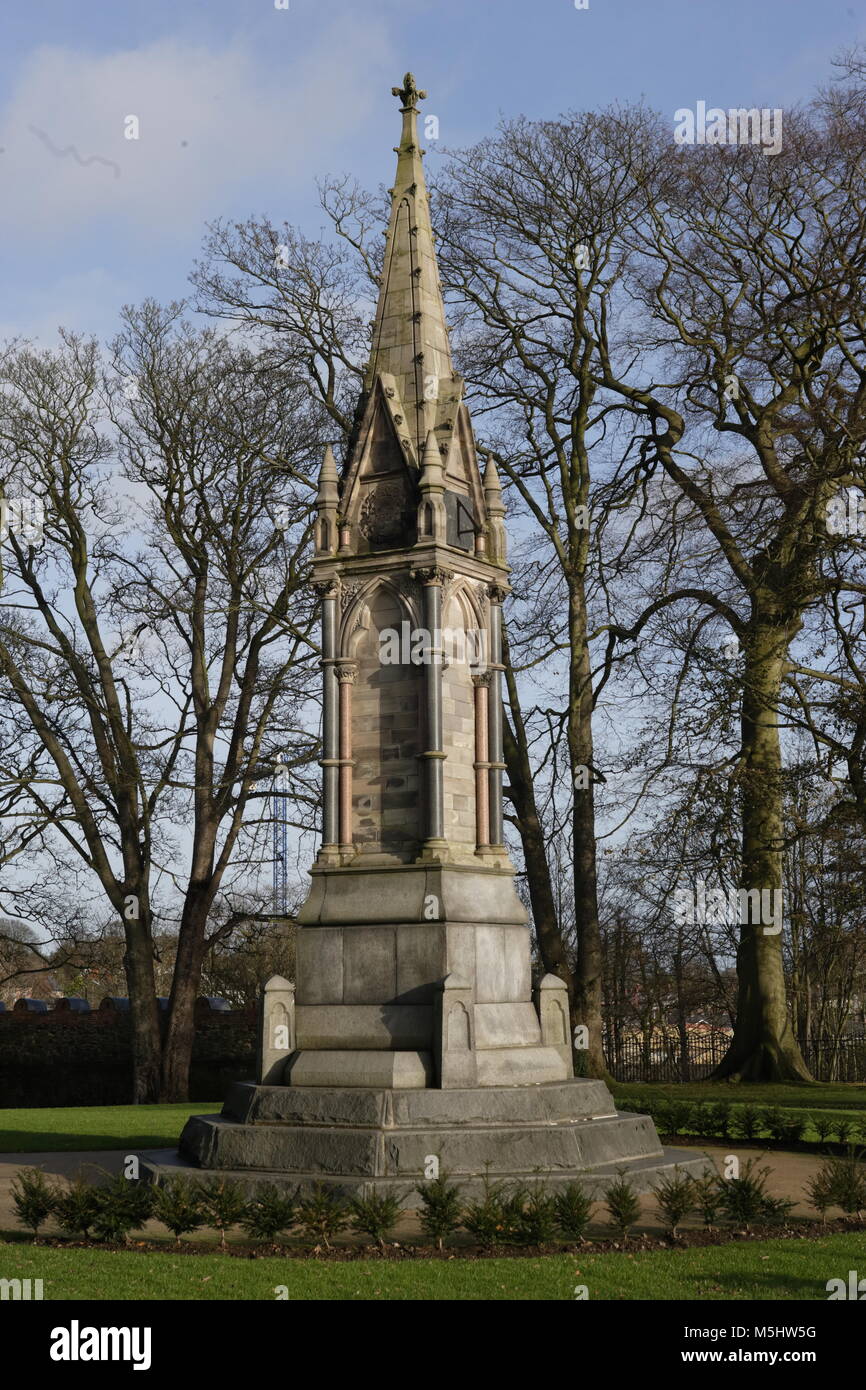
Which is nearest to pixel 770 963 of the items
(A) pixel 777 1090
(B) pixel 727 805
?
(A) pixel 777 1090

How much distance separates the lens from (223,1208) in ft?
38.5

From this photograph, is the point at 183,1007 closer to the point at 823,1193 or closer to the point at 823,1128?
the point at 823,1128

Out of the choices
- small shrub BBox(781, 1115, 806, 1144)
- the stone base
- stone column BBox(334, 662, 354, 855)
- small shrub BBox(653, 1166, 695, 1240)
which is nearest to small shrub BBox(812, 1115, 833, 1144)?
small shrub BBox(781, 1115, 806, 1144)

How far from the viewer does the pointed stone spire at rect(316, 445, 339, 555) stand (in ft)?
55.4

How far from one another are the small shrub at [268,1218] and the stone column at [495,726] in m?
5.50

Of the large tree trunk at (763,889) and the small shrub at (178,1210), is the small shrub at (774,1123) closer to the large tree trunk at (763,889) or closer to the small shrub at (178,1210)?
the large tree trunk at (763,889)

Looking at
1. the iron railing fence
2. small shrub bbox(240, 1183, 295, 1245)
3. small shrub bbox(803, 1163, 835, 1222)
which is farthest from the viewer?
the iron railing fence

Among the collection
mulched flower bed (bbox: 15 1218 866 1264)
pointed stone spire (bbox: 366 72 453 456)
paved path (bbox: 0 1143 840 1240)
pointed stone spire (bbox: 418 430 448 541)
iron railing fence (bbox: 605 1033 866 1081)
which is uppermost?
pointed stone spire (bbox: 366 72 453 456)

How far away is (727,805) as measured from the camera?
69.8ft

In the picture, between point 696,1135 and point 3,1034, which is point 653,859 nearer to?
point 696,1135

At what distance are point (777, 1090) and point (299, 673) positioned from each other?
1328 centimetres

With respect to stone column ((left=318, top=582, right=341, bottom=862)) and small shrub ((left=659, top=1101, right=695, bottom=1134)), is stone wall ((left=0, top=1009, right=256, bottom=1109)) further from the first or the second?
stone column ((left=318, top=582, right=341, bottom=862))

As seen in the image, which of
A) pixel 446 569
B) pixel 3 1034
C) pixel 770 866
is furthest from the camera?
pixel 3 1034

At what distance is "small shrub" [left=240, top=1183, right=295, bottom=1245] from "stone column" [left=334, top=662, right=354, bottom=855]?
4.83 meters
